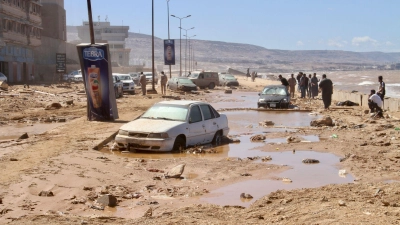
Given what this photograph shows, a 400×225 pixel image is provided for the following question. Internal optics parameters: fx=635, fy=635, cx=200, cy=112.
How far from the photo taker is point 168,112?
52.1ft

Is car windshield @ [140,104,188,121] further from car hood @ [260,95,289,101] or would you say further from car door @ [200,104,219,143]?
car hood @ [260,95,289,101]

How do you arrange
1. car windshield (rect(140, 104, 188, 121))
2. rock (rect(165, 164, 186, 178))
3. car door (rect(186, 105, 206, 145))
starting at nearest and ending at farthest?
rock (rect(165, 164, 186, 178)) → car door (rect(186, 105, 206, 145)) → car windshield (rect(140, 104, 188, 121))

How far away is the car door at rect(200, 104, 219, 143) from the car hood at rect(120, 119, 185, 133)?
1.17 m

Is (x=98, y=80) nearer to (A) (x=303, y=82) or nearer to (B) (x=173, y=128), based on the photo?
(B) (x=173, y=128)

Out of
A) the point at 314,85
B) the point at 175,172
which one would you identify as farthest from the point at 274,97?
the point at 175,172

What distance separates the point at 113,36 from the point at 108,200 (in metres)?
175

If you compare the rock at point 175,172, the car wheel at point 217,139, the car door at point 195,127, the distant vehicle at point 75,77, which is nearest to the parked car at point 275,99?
the car wheel at point 217,139

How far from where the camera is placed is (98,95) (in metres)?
21.4

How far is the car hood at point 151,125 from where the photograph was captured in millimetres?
14648

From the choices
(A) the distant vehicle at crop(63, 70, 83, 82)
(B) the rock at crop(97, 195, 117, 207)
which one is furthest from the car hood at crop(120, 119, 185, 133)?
(A) the distant vehicle at crop(63, 70, 83, 82)

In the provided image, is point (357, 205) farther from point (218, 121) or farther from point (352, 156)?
point (218, 121)

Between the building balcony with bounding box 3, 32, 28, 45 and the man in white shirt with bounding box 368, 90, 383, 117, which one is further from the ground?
the building balcony with bounding box 3, 32, 28, 45

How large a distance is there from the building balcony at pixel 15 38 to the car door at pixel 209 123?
5035 centimetres

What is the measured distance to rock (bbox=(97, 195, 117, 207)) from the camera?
8.75 metres
